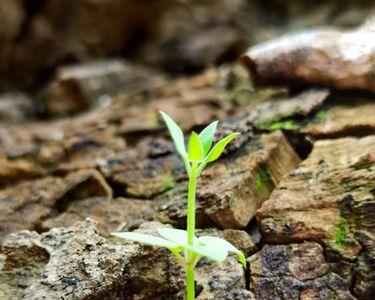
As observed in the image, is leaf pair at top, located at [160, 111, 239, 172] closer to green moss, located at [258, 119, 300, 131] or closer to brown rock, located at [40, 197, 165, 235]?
brown rock, located at [40, 197, 165, 235]

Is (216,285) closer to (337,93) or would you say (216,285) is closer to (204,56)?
(337,93)

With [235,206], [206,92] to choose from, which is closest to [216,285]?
[235,206]

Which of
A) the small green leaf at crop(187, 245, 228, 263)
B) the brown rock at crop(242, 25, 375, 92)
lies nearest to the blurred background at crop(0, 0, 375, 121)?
the brown rock at crop(242, 25, 375, 92)

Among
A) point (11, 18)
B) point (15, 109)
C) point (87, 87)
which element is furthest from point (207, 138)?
point (11, 18)

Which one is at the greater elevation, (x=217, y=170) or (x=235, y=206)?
(x=217, y=170)

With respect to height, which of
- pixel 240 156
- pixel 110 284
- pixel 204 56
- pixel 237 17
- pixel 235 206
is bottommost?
pixel 110 284

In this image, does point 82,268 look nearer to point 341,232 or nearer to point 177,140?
point 177,140

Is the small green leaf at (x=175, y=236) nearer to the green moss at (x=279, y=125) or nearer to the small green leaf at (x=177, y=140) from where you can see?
the small green leaf at (x=177, y=140)

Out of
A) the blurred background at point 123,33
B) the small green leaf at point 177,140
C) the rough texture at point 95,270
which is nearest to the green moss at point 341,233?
the rough texture at point 95,270
